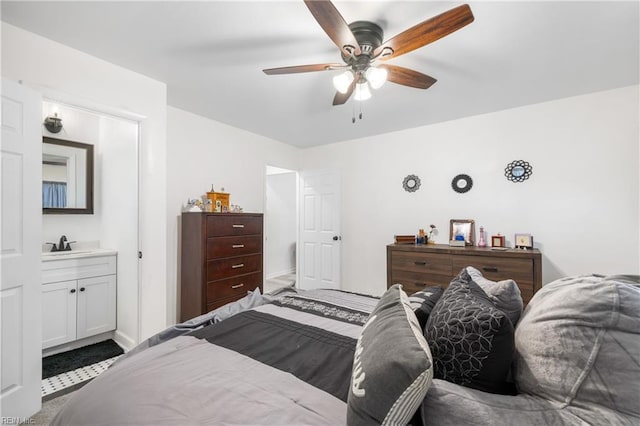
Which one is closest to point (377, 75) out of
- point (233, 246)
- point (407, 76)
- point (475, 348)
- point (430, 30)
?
point (407, 76)

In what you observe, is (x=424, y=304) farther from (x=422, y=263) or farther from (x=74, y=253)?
(x=74, y=253)

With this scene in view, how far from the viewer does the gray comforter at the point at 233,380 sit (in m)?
0.82

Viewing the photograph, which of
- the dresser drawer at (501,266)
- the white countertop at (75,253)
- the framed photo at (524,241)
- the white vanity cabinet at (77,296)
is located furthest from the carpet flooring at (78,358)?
the framed photo at (524,241)

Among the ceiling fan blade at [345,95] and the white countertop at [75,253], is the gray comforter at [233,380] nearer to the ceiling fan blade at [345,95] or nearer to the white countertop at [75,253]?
the ceiling fan blade at [345,95]

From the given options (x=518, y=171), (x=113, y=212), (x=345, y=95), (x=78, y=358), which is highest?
(x=345, y=95)

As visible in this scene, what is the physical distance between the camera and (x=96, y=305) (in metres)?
2.83

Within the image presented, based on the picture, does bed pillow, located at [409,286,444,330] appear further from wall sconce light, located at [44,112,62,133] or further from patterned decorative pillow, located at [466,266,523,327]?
wall sconce light, located at [44,112,62,133]

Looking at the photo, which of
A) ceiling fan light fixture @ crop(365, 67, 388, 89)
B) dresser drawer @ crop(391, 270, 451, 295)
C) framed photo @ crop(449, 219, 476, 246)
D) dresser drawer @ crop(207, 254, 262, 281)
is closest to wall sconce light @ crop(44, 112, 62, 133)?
dresser drawer @ crop(207, 254, 262, 281)

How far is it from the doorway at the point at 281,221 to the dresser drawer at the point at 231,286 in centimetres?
255

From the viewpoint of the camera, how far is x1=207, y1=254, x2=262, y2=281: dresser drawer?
298 centimetres

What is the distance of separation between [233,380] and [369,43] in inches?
74.8

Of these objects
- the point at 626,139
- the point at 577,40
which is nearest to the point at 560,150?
the point at 626,139

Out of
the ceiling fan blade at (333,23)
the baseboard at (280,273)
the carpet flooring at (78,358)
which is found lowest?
the carpet flooring at (78,358)

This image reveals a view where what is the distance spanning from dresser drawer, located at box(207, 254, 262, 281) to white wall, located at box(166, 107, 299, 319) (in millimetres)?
511
